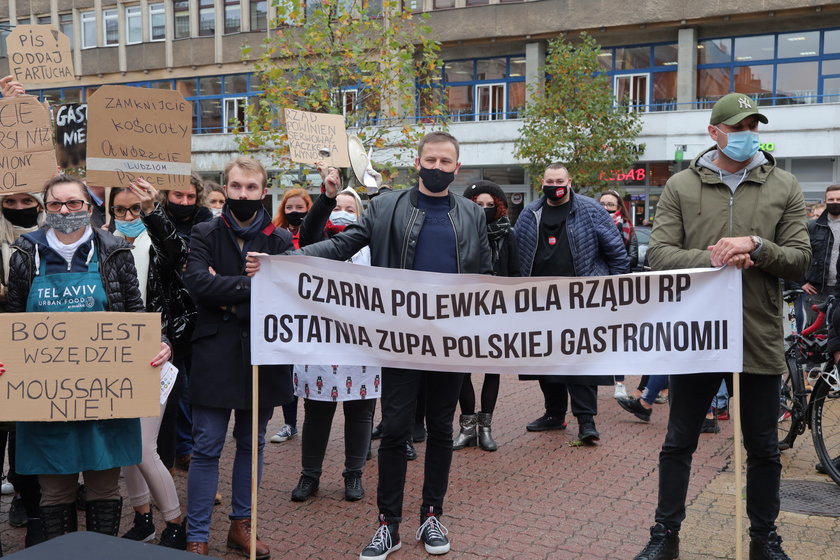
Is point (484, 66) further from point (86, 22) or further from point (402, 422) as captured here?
point (402, 422)

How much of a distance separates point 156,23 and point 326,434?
37181 mm

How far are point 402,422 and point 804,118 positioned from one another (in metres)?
26.3

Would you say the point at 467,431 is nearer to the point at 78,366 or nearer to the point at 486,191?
the point at 486,191

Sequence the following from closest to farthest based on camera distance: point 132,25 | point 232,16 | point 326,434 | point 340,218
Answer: point 326,434, point 340,218, point 232,16, point 132,25

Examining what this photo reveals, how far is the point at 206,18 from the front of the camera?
123 feet

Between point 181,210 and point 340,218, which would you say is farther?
point 340,218

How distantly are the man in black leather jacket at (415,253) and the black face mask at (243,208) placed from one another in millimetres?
388

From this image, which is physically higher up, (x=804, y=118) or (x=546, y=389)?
(x=804, y=118)

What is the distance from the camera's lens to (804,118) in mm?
26719

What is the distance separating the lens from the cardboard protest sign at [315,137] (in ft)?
25.6

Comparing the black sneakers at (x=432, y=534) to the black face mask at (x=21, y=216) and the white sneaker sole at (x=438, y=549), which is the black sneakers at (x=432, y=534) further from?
the black face mask at (x=21, y=216)

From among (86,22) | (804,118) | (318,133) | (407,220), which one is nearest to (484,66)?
(804,118)

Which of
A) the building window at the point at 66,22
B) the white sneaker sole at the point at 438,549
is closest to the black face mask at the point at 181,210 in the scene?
the white sneaker sole at the point at 438,549

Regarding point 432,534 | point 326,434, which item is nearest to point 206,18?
point 326,434
